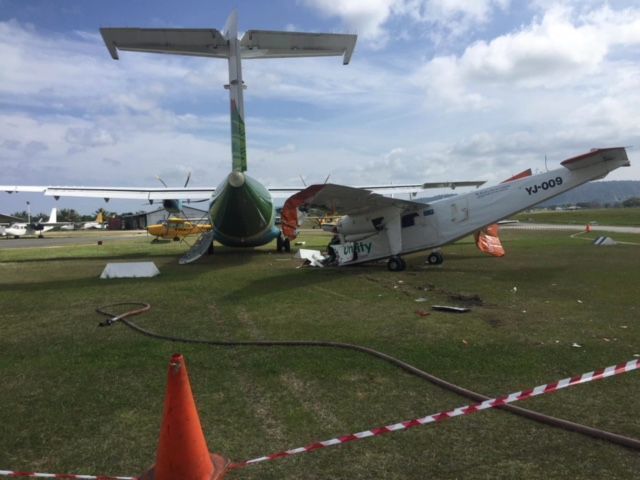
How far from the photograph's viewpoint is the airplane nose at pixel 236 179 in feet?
46.0

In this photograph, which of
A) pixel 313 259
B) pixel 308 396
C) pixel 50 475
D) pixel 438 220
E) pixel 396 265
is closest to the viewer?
pixel 50 475

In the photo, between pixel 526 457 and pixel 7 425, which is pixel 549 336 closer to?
pixel 526 457

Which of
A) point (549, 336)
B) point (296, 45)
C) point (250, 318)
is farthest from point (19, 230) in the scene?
point (549, 336)

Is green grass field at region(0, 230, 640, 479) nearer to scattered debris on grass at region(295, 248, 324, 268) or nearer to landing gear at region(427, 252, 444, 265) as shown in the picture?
landing gear at region(427, 252, 444, 265)

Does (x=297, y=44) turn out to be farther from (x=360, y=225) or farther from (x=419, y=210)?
(x=419, y=210)

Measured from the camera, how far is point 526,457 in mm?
3324

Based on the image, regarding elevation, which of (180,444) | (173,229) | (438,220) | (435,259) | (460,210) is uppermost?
(460,210)

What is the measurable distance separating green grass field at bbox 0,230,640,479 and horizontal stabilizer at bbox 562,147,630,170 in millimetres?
3445

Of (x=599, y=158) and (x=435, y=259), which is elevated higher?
(x=599, y=158)

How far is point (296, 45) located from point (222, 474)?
49.1 ft

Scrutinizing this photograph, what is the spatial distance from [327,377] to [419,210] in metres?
10.3

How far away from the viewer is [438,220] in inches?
567

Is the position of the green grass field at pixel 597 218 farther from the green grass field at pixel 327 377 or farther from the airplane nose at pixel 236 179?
the green grass field at pixel 327 377

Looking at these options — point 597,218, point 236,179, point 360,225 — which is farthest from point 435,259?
point 597,218
